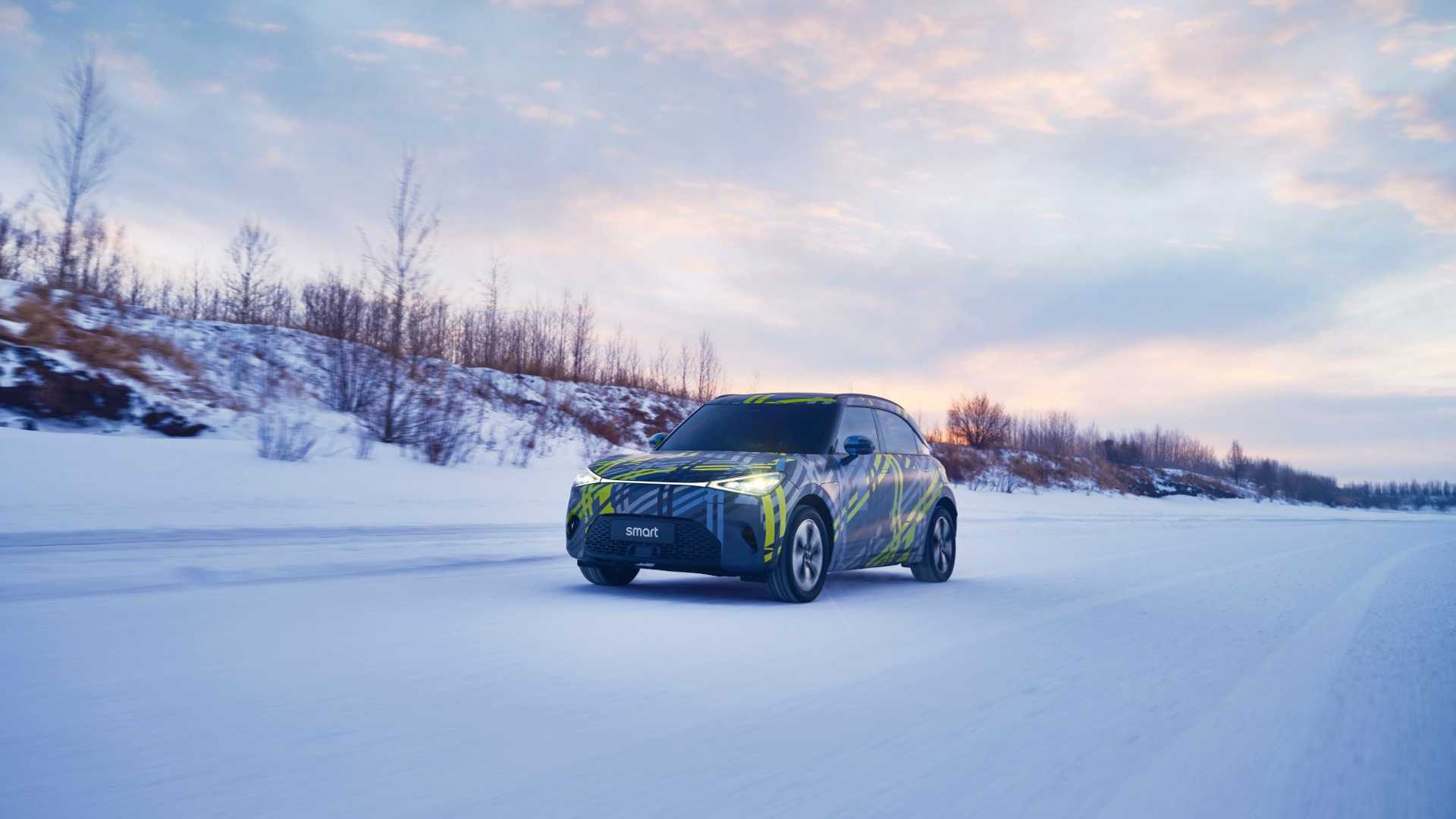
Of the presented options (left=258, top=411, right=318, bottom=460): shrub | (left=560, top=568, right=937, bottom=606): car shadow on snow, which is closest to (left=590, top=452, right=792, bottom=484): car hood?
(left=560, top=568, right=937, bottom=606): car shadow on snow

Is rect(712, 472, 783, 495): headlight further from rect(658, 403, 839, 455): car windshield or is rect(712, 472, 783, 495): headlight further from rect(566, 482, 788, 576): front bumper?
rect(658, 403, 839, 455): car windshield

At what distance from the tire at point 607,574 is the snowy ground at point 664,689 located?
0.16m

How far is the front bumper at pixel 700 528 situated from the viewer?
7113 millimetres

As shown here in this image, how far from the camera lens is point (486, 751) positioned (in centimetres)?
345

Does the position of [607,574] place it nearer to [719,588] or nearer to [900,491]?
[719,588]

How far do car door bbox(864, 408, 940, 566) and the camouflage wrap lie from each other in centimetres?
1

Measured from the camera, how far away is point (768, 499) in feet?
23.8

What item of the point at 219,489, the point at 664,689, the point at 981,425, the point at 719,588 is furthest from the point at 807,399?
the point at 981,425

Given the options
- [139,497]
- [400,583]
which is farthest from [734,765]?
[139,497]

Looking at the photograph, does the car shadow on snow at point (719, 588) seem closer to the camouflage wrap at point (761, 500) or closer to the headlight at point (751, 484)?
the camouflage wrap at point (761, 500)

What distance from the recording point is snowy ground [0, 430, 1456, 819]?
3145 mm

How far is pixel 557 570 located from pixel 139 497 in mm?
5269

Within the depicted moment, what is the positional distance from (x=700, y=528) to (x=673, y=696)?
9.12 feet

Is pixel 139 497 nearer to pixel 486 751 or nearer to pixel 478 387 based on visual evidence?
pixel 486 751
